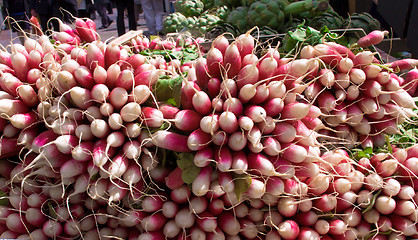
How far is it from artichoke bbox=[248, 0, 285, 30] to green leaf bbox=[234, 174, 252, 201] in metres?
2.10

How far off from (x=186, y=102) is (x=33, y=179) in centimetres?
86

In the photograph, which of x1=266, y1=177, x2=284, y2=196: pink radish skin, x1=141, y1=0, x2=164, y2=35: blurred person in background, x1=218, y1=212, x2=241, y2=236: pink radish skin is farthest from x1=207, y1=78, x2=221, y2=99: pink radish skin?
x1=141, y1=0, x2=164, y2=35: blurred person in background

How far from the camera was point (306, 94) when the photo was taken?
1.63 metres

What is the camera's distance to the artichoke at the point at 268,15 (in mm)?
3033

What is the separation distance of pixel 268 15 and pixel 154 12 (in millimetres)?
6389

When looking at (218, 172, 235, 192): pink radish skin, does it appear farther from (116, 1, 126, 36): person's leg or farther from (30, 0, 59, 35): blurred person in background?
(116, 1, 126, 36): person's leg

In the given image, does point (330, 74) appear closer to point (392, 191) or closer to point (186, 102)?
point (392, 191)

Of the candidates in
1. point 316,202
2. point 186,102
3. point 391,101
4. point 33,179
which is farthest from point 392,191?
point 33,179

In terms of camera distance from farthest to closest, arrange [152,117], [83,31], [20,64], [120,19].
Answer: [120,19] < [83,31] < [20,64] < [152,117]

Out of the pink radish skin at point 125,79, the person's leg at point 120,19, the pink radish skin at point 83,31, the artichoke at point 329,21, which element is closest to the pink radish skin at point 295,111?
the pink radish skin at point 125,79

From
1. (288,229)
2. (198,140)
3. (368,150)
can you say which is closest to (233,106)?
(198,140)

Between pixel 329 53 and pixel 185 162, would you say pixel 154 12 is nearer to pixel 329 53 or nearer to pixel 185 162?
pixel 329 53

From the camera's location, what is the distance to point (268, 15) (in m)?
3.02

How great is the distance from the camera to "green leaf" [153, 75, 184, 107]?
154cm
